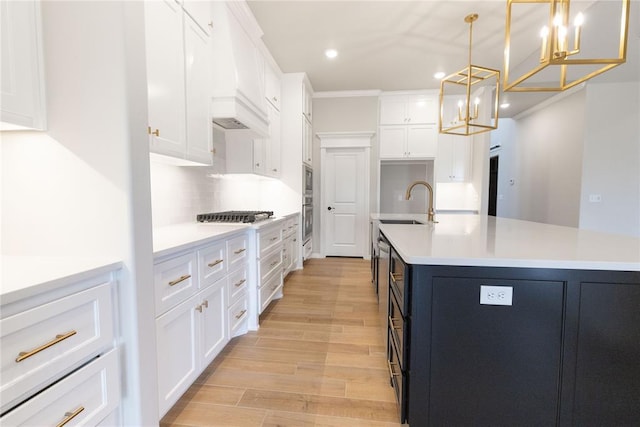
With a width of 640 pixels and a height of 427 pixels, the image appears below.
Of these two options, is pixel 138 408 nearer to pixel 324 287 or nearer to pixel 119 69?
pixel 119 69

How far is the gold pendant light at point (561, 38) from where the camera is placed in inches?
56.9

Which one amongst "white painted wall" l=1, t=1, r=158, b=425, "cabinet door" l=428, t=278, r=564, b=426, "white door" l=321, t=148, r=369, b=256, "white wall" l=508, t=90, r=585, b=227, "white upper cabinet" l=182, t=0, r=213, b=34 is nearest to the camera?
"white painted wall" l=1, t=1, r=158, b=425

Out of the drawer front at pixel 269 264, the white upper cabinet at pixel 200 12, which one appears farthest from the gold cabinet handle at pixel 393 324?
the white upper cabinet at pixel 200 12

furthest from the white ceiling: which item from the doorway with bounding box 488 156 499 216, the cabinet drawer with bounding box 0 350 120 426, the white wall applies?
the doorway with bounding box 488 156 499 216

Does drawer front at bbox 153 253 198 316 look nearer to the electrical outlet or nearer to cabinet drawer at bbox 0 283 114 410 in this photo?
cabinet drawer at bbox 0 283 114 410

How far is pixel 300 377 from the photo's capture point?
1.78 meters

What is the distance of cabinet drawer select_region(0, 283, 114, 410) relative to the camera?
69 centimetres

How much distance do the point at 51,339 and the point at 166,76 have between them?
1.46 meters

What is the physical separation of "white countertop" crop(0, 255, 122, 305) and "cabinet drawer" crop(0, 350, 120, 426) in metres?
0.28

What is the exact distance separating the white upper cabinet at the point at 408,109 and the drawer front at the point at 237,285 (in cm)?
393

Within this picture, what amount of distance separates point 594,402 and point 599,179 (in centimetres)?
517

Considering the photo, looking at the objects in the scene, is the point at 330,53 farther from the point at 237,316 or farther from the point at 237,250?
the point at 237,316

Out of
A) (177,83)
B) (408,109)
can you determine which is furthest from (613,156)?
(177,83)

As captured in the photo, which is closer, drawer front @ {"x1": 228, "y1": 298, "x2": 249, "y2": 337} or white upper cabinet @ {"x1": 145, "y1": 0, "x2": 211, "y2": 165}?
white upper cabinet @ {"x1": 145, "y1": 0, "x2": 211, "y2": 165}
